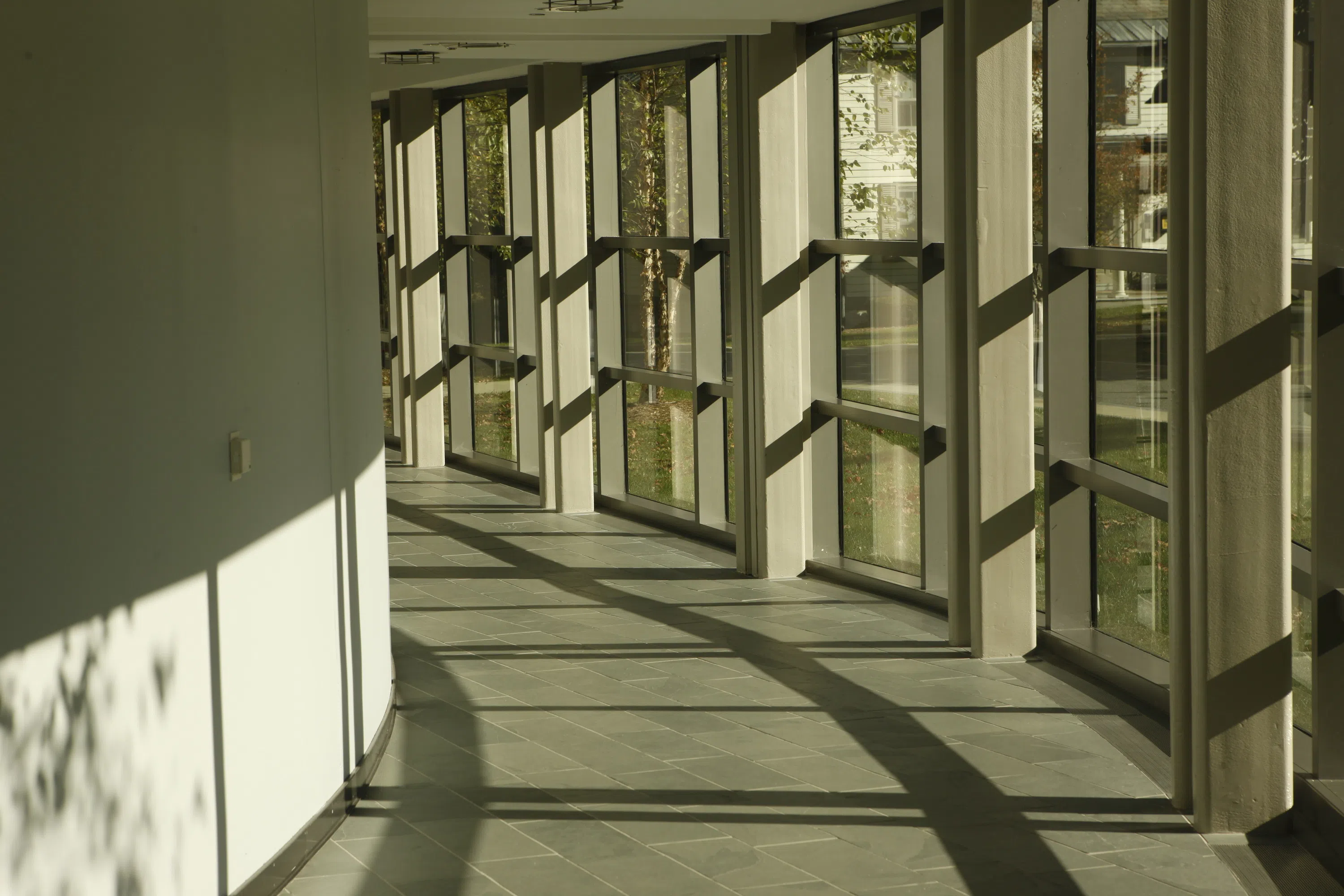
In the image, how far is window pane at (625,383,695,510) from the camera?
9609 millimetres

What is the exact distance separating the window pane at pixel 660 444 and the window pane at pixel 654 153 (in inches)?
43.5

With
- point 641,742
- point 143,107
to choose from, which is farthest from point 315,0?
point 641,742

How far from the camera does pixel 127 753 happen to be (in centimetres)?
313

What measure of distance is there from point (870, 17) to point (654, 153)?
267 centimetres

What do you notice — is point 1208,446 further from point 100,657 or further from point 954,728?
point 100,657

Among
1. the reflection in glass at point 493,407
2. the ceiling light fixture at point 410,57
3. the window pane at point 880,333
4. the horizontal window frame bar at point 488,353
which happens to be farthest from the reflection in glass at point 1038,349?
the reflection in glass at point 493,407

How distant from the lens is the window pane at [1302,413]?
4.40 meters

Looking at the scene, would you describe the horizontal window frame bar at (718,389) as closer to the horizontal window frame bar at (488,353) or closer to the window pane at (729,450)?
the window pane at (729,450)

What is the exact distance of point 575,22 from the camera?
24.8 feet

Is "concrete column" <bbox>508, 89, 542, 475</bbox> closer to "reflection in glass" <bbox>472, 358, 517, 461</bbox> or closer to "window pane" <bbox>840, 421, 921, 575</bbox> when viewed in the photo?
"reflection in glass" <bbox>472, 358, 517, 461</bbox>

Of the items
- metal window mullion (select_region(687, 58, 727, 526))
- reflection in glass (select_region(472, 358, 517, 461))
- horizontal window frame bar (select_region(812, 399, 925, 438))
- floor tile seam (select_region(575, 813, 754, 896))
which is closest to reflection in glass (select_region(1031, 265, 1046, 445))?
horizontal window frame bar (select_region(812, 399, 925, 438))

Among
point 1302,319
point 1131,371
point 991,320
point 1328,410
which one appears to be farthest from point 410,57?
point 1328,410

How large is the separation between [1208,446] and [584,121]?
22.7 feet

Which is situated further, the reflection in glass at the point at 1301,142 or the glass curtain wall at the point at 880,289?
the glass curtain wall at the point at 880,289
